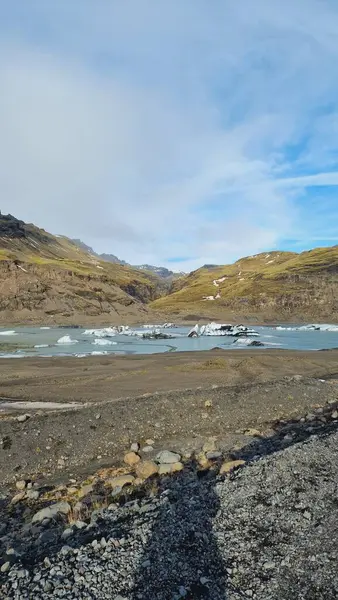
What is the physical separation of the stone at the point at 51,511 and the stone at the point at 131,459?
13.2 ft

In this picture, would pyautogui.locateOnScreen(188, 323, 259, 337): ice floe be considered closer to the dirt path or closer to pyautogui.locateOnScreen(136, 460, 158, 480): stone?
the dirt path

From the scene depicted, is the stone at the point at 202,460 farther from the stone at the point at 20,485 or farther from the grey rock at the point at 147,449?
the stone at the point at 20,485

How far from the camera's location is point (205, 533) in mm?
8688

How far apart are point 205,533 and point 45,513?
5234 mm

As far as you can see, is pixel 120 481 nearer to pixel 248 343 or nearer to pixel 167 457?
pixel 167 457

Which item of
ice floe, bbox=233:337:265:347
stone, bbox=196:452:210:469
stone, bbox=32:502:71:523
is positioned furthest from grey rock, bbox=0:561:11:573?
ice floe, bbox=233:337:265:347

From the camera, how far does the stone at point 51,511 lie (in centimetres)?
1122

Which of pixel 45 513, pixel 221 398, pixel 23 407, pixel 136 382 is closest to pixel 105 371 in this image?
pixel 136 382

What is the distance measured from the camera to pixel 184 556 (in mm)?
7906

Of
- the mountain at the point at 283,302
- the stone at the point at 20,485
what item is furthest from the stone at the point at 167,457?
the mountain at the point at 283,302

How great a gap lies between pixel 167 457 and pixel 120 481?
2535 mm

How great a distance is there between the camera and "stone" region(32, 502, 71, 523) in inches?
442

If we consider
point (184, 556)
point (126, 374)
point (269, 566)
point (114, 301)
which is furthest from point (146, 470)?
point (114, 301)

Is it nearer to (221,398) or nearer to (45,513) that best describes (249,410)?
(221,398)
